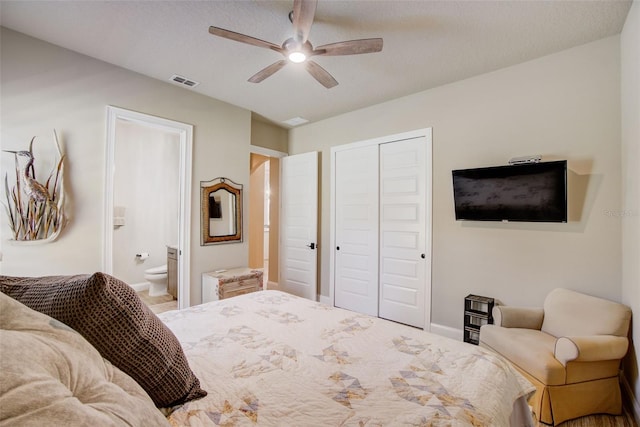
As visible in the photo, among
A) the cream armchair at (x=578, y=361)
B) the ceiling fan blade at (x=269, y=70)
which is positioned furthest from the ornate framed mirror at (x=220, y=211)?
the cream armchair at (x=578, y=361)

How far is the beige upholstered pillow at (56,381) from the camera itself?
513 millimetres

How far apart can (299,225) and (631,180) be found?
3.50 meters

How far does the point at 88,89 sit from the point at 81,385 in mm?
2962

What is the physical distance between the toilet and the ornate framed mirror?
4.95 ft

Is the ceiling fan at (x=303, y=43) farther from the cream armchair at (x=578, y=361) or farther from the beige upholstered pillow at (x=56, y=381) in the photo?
the cream armchair at (x=578, y=361)

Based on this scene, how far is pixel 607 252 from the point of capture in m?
2.29

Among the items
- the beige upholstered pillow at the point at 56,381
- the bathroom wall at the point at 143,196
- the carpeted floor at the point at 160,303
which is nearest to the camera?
the beige upholstered pillow at the point at 56,381

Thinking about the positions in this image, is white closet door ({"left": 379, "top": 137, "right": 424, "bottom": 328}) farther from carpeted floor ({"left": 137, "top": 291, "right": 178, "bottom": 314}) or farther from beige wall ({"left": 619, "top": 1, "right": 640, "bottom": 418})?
carpeted floor ({"left": 137, "top": 291, "right": 178, "bottom": 314})

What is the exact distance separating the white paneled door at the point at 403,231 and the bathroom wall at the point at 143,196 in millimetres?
3421

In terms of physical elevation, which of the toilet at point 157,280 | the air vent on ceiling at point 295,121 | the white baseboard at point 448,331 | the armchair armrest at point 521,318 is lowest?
the white baseboard at point 448,331

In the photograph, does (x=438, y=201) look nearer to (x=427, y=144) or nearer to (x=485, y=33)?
(x=427, y=144)

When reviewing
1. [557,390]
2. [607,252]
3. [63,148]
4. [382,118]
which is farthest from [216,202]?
[607,252]

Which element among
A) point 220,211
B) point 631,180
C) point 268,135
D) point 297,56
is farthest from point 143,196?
point 631,180

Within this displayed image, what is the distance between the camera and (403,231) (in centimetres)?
345
